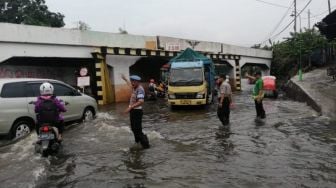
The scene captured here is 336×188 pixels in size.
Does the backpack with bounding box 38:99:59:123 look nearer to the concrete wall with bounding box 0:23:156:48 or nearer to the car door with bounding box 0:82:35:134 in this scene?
the car door with bounding box 0:82:35:134

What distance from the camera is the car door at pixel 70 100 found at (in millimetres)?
12789

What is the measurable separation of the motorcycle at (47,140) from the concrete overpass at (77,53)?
12.4 meters

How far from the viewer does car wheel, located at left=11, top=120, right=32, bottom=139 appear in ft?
36.1

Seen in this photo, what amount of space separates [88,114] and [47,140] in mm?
5658

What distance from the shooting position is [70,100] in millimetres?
13133

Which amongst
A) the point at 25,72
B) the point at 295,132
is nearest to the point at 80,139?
the point at 295,132

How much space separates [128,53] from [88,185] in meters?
18.7

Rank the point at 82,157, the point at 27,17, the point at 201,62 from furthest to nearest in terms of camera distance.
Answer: the point at 27,17
the point at 201,62
the point at 82,157

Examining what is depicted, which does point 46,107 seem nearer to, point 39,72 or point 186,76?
point 186,76

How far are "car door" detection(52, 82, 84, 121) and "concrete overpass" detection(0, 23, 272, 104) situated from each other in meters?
8.17

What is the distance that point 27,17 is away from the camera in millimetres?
46375

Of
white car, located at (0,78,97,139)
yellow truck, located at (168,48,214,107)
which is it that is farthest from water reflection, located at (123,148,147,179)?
yellow truck, located at (168,48,214,107)

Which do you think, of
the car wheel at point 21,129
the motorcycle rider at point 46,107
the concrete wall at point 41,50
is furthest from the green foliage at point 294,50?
the motorcycle rider at point 46,107

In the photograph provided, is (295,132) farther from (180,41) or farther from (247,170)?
(180,41)
